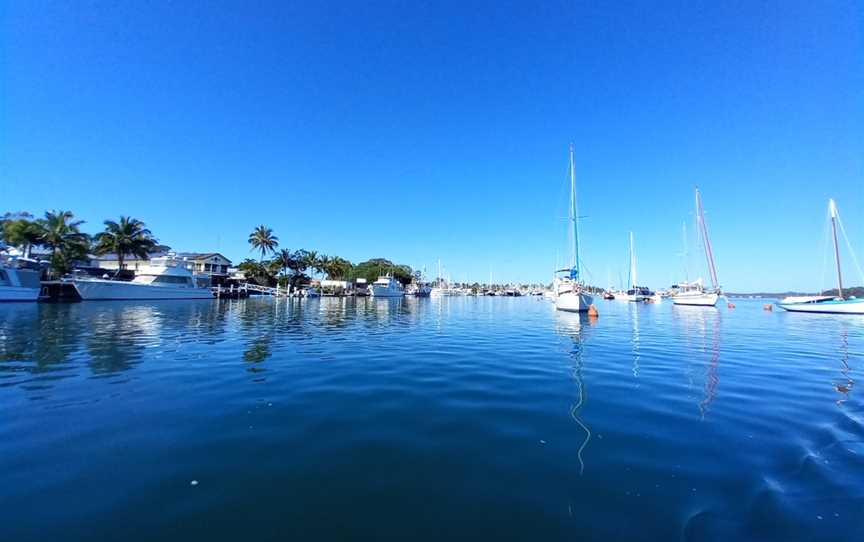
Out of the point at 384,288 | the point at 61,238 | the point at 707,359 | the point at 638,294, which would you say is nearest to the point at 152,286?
the point at 61,238

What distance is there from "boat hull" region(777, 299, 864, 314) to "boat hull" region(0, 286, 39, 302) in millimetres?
95787

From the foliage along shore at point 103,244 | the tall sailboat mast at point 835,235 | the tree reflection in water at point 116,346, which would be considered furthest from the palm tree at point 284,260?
the tall sailboat mast at point 835,235

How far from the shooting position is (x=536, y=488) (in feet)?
13.7

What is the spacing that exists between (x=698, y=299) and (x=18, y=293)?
9318cm

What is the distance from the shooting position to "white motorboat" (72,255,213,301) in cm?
4984

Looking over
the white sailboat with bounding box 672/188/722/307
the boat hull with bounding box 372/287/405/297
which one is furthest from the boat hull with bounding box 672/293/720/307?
the boat hull with bounding box 372/287/405/297

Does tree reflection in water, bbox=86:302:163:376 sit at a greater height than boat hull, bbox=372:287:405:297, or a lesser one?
lesser

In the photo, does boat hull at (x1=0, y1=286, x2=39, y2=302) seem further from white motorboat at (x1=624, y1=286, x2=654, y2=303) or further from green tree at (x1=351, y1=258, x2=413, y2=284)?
white motorboat at (x1=624, y1=286, x2=654, y2=303)

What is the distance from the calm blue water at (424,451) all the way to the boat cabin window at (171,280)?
58.0m

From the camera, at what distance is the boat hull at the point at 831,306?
3984 cm

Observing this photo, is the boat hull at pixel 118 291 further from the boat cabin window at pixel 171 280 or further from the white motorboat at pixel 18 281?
the white motorboat at pixel 18 281

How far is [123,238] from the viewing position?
2355 inches

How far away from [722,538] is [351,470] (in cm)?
395

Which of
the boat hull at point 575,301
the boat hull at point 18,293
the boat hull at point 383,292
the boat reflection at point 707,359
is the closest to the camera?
the boat reflection at point 707,359
